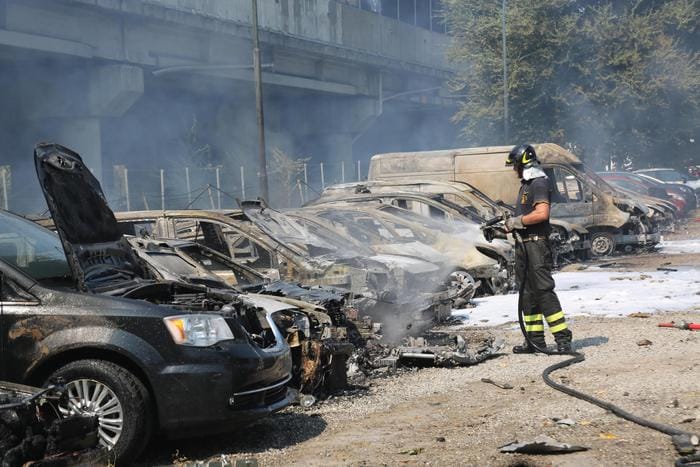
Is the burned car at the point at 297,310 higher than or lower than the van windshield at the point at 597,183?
lower

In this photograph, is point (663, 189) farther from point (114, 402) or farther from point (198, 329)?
point (114, 402)

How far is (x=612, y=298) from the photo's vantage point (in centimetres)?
1216

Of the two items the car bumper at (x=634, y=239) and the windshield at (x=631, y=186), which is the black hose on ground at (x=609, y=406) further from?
the windshield at (x=631, y=186)

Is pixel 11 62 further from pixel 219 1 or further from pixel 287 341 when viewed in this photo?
pixel 287 341

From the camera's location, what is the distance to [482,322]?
10977mm

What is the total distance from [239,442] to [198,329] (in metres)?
0.90

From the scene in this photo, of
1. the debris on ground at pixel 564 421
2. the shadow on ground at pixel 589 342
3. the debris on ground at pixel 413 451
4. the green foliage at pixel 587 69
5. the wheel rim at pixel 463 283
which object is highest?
the green foliage at pixel 587 69

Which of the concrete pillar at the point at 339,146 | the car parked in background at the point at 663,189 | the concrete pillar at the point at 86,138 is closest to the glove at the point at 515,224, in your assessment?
the car parked in background at the point at 663,189

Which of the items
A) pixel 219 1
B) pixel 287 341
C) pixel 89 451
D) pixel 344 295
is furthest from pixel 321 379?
pixel 219 1

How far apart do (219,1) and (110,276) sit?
85.7 ft

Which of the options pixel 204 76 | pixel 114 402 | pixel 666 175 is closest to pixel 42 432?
pixel 114 402

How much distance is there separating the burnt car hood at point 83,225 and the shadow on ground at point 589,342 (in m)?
4.39

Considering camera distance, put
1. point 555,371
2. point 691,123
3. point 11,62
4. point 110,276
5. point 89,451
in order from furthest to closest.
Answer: point 691,123 → point 11,62 → point 555,371 → point 110,276 → point 89,451

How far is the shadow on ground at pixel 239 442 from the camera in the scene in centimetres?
575
